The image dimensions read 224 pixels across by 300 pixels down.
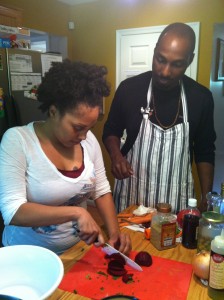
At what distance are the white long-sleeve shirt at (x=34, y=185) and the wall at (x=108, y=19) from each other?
2204 millimetres

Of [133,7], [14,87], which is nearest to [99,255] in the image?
[14,87]

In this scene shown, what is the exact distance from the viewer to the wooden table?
0.81 metres

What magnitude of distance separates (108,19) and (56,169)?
108 inches

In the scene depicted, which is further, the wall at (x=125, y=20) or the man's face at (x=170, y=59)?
the wall at (x=125, y=20)

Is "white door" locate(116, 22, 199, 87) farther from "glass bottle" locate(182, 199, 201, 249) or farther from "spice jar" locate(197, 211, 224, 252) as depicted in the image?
"spice jar" locate(197, 211, 224, 252)

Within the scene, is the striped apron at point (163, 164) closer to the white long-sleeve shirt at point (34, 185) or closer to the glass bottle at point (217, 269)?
the white long-sleeve shirt at point (34, 185)

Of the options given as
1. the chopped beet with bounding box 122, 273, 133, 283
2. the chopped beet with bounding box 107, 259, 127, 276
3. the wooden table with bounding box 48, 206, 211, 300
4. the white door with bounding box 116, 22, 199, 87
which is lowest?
the wooden table with bounding box 48, 206, 211, 300

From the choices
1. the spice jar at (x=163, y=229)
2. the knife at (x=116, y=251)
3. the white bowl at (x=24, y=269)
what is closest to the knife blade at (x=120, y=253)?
the knife at (x=116, y=251)

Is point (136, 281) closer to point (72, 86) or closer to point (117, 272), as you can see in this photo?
point (117, 272)

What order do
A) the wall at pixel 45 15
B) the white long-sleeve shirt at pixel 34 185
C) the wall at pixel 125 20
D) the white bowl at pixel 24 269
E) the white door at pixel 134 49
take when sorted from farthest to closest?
the white door at pixel 134 49 → the wall at pixel 45 15 → the wall at pixel 125 20 → the white long-sleeve shirt at pixel 34 185 → the white bowl at pixel 24 269

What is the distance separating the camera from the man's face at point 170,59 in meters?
1.42

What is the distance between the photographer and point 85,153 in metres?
1.16

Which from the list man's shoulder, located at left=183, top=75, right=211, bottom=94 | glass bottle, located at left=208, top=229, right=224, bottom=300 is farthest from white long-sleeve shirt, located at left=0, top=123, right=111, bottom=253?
man's shoulder, located at left=183, top=75, right=211, bottom=94

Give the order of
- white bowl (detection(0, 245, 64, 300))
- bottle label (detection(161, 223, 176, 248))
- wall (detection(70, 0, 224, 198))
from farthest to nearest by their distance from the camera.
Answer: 1. wall (detection(70, 0, 224, 198))
2. bottle label (detection(161, 223, 176, 248))
3. white bowl (detection(0, 245, 64, 300))
